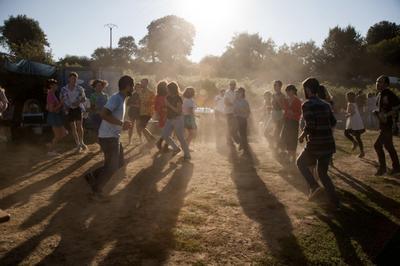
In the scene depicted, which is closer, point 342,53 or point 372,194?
point 372,194

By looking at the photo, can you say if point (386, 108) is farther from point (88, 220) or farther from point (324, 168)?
point (88, 220)

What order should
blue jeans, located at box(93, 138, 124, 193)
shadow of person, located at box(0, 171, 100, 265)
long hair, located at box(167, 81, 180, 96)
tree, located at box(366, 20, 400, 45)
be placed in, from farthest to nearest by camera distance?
tree, located at box(366, 20, 400, 45)
long hair, located at box(167, 81, 180, 96)
blue jeans, located at box(93, 138, 124, 193)
shadow of person, located at box(0, 171, 100, 265)

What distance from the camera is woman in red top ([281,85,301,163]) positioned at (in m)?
8.56

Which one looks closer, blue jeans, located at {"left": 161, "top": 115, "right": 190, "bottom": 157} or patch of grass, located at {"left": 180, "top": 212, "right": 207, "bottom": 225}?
patch of grass, located at {"left": 180, "top": 212, "right": 207, "bottom": 225}

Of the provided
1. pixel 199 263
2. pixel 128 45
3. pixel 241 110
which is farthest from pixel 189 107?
pixel 128 45

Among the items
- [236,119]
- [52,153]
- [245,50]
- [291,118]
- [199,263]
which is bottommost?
[199,263]

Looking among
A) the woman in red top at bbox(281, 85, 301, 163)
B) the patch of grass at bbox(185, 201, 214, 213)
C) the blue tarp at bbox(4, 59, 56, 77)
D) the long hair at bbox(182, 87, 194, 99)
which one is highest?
the blue tarp at bbox(4, 59, 56, 77)

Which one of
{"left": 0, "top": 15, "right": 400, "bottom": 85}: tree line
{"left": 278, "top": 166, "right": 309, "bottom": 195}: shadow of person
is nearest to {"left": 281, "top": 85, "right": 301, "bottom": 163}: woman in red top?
{"left": 278, "top": 166, "right": 309, "bottom": 195}: shadow of person

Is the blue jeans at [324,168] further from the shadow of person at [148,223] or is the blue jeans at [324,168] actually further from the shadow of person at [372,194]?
the shadow of person at [148,223]

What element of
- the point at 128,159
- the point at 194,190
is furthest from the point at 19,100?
the point at 194,190

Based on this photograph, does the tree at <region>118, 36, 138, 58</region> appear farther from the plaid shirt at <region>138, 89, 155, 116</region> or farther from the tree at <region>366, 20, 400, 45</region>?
the plaid shirt at <region>138, 89, 155, 116</region>

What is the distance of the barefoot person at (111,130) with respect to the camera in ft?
18.0

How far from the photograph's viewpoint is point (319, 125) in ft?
17.6

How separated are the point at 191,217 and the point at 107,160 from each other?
5.14ft
